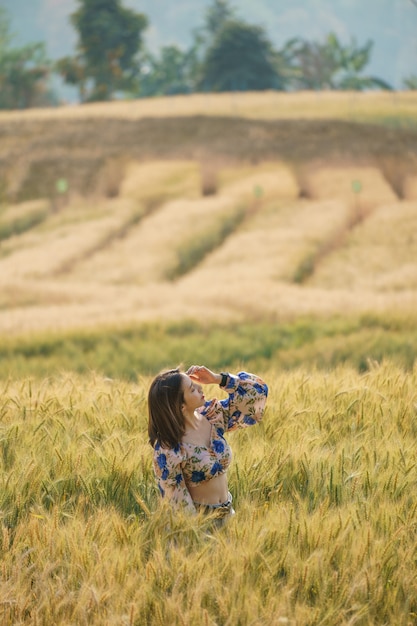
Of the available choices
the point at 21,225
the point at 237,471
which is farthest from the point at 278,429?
the point at 21,225

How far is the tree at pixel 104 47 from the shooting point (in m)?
50.5

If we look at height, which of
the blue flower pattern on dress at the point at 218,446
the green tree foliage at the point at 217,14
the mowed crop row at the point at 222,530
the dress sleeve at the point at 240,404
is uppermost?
the green tree foliage at the point at 217,14

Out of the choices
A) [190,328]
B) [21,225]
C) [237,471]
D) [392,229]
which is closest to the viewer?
[237,471]

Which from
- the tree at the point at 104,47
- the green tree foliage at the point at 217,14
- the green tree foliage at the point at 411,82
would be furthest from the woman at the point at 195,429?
the green tree foliage at the point at 217,14

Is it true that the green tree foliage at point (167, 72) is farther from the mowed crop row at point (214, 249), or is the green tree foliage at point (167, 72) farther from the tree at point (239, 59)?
the mowed crop row at point (214, 249)

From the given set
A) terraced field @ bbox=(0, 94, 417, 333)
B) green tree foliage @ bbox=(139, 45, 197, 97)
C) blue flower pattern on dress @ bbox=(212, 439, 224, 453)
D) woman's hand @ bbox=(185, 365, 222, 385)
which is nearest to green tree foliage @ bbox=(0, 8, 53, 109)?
green tree foliage @ bbox=(139, 45, 197, 97)

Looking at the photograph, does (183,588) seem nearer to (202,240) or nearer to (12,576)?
(12,576)

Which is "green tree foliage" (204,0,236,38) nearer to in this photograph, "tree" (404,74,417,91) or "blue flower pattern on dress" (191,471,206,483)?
"tree" (404,74,417,91)

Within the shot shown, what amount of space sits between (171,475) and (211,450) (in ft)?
0.76

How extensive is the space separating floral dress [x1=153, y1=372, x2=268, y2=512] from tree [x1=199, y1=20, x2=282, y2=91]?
51.3 meters

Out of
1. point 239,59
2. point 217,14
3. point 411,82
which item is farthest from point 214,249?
point 217,14

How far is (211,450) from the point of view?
3510 mm

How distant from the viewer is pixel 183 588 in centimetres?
267

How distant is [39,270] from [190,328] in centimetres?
617
